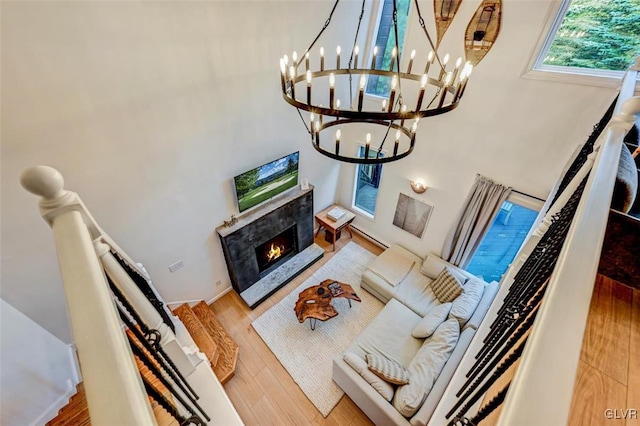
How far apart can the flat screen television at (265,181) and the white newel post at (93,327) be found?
115 inches

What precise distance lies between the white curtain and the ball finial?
4.54 meters

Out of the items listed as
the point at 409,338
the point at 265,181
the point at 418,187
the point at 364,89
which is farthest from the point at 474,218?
the point at 265,181

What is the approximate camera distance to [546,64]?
3.21m

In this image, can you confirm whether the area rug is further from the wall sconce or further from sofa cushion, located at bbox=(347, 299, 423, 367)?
the wall sconce

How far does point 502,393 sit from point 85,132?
343 cm

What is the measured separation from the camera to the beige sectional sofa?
294 centimetres

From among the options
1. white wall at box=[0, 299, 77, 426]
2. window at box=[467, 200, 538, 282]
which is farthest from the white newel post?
window at box=[467, 200, 538, 282]

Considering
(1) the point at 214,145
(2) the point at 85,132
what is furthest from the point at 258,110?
(2) the point at 85,132

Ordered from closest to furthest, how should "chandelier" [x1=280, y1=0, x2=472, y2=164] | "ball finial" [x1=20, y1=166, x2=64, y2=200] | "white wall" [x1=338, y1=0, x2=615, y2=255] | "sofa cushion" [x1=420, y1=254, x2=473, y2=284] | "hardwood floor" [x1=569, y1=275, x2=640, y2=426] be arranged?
1. "ball finial" [x1=20, y1=166, x2=64, y2=200]
2. "hardwood floor" [x1=569, y1=275, x2=640, y2=426]
3. "chandelier" [x1=280, y1=0, x2=472, y2=164]
4. "white wall" [x1=338, y1=0, x2=615, y2=255]
5. "sofa cushion" [x1=420, y1=254, x2=473, y2=284]

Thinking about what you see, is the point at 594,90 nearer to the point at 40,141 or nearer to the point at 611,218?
the point at 611,218

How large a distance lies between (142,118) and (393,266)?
14.5 ft

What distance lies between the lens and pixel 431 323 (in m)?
3.77

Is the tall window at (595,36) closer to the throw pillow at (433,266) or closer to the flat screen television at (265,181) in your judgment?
the throw pillow at (433,266)

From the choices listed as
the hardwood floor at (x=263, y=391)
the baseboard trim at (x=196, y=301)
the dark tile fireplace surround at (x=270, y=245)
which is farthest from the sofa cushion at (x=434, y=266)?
the baseboard trim at (x=196, y=301)
